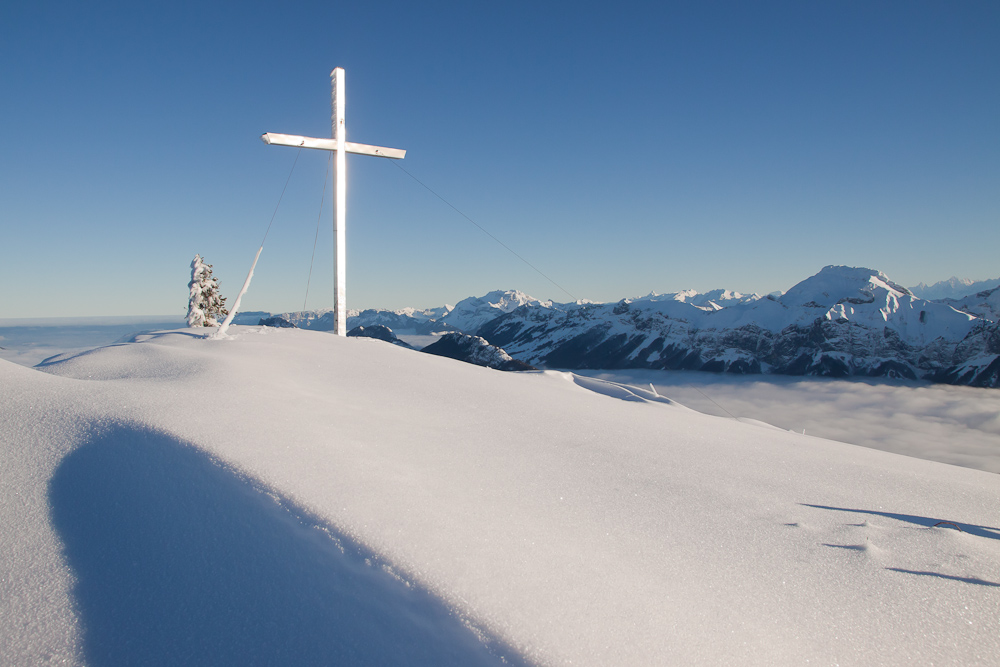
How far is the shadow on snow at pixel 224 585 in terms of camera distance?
5.95ft

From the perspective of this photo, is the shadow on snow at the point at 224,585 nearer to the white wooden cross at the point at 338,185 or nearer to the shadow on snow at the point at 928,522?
the shadow on snow at the point at 928,522

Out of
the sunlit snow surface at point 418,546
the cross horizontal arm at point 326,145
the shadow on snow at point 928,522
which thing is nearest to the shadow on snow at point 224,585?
the sunlit snow surface at point 418,546

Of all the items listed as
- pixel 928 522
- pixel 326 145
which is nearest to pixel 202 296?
pixel 326 145

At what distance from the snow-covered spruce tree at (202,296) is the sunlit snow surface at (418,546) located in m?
28.6

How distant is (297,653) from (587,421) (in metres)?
4.18

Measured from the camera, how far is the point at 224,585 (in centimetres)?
206

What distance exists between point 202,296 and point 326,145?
25440 millimetres

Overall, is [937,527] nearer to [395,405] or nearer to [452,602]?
[452,602]

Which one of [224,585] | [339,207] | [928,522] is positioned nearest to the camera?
[224,585]

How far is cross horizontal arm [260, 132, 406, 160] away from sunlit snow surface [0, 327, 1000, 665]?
6.73 metres

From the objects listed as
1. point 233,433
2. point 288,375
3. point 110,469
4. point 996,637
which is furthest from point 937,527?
point 288,375

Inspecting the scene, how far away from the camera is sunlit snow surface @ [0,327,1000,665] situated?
1896 mm

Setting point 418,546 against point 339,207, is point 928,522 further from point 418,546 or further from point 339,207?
point 339,207

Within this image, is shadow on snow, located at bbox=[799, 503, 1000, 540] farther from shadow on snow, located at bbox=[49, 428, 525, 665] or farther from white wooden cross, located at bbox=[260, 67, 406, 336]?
white wooden cross, located at bbox=[260, 67, 406, 336]
